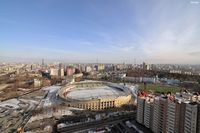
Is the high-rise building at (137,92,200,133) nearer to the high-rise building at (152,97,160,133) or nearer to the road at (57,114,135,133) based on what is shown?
the high-rise building at (152,97,160,133)

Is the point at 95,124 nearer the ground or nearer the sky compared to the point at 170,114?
nearer the ground

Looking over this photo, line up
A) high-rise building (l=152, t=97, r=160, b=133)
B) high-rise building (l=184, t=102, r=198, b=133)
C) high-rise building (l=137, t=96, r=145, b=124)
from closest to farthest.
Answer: high-rise building (l=184, t=102, r=198, b=133) → high-rise building (l=152, t=97, r=160, b=133) → high-rise building (l=137, t=96, r=145, b=124)

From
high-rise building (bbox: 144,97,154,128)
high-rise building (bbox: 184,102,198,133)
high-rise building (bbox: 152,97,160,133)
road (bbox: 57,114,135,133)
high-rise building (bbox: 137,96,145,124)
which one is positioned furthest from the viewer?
high-rise building (bbox: 137,96,145,124)

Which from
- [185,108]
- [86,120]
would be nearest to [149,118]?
[185,108]

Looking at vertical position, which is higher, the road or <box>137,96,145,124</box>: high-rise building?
<box>137,96,145,124</box>: high-rise building

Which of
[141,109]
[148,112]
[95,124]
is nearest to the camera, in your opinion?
[148,112]

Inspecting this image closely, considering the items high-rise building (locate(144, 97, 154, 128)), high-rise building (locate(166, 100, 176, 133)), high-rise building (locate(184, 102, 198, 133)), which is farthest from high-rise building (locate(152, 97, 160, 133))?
high-rise building (locate(184, 102, 198, 133))

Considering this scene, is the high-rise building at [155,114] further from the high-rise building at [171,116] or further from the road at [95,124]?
the road at [95,124]

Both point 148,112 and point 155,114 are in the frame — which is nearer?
point 155,114

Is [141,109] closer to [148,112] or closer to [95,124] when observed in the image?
[148,112]

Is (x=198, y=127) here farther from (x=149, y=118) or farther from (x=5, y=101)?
(x=5, y=101)

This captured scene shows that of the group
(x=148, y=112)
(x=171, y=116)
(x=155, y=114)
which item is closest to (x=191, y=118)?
(x=171, y=116)
